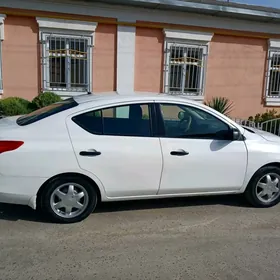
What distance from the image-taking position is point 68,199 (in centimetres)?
344

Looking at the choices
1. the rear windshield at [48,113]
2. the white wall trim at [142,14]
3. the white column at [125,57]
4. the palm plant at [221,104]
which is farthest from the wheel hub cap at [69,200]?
the palm plant at [221,104]

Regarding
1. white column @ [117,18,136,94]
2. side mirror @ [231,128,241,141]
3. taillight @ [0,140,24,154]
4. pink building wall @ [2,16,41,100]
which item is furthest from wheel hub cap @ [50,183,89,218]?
pink building wall @ [2,16,41,100]

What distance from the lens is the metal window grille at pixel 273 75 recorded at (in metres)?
10.2

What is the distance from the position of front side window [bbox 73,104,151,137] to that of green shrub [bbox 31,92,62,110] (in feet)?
14.8

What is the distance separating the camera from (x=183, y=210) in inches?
155

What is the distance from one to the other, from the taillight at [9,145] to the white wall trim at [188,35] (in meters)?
6.71

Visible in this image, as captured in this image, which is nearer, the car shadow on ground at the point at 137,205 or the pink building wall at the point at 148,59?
the car shadow on ground at the point at 137,205

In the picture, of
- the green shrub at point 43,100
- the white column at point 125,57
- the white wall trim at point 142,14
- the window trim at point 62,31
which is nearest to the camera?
the green shrub at point 43,100

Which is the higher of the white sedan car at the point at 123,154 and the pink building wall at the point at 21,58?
the pink building wall at the point at 21,58

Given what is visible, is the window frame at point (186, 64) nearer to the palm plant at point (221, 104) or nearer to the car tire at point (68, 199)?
the palm plant at point (221, 104)

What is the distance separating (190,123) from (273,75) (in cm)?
800

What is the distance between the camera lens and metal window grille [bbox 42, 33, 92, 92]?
8117mm

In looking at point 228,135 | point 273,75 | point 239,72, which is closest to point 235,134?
point 228,135

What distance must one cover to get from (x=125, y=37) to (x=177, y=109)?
5446 mm
